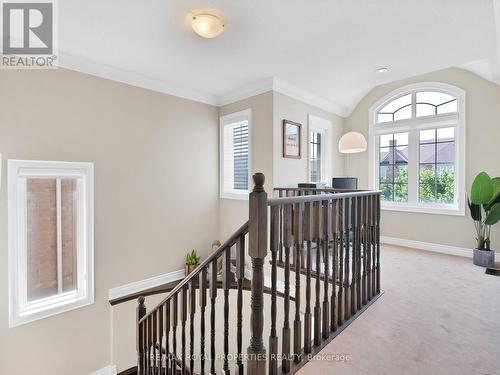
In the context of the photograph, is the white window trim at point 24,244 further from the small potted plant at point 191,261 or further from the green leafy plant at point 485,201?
the green leafy plant at point 485,201

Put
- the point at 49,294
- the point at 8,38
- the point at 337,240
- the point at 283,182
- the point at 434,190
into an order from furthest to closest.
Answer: the point at 434,190, the point at 283,182, the point at 49,294, the point at 8,38, the point at 337,240

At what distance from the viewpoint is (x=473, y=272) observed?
3303 millimetres

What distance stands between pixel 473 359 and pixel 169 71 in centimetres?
417

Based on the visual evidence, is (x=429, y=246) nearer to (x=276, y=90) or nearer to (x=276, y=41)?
(x=276, y=90)

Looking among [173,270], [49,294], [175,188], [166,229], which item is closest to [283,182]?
[175,188]

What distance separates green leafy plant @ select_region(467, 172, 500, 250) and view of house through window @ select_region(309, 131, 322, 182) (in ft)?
7.45

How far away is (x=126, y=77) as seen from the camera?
3566mm

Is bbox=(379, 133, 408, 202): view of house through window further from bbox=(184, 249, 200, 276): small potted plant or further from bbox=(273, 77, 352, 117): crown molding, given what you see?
bbox=(184, 249, 200, 276): small potted plant

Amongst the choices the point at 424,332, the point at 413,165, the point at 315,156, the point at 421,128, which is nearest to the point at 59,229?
the point at 424,332

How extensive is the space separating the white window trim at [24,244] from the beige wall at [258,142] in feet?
7.00

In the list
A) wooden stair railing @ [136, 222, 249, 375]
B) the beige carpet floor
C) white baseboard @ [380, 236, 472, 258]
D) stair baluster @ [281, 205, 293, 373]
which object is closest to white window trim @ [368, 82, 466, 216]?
white baseboard @ [380, 236, 472, 258]

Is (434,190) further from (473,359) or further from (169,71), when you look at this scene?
(169,71)

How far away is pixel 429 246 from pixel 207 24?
4732 millimetres

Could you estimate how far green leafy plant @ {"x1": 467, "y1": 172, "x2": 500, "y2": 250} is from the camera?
11.3ft
